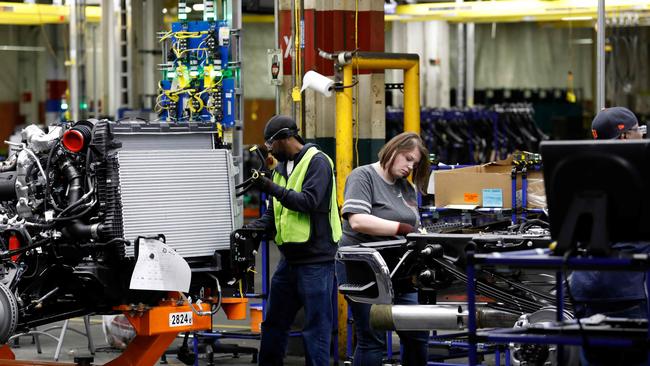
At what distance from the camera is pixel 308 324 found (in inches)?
337

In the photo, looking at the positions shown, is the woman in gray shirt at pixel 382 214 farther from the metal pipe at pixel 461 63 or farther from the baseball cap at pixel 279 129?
the metal pipe at pixel 461 63

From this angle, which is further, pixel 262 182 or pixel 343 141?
pixel 343 141

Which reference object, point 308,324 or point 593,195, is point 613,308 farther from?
point 308,324

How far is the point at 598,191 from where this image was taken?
552 centimetres

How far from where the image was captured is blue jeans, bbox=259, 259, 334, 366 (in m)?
8.55

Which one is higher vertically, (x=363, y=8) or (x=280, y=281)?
(x=363, y=8)

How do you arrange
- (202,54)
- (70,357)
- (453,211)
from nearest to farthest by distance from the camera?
(453,211) < (70,357) < (202,54)

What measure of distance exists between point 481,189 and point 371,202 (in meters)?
2.38

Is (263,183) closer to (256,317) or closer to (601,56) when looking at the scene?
(256,317)

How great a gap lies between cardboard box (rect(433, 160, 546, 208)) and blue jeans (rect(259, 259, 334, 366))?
6.16 ft

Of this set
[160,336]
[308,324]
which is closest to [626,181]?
[308,324]

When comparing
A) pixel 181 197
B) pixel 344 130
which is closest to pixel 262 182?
pixel 181 197

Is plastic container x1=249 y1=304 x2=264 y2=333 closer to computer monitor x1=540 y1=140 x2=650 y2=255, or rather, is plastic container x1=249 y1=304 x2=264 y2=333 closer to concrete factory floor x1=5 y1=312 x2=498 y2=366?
concrete factory floor x1=5 y1=312 x2=498 y2=366

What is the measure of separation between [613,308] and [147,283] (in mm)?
3157
